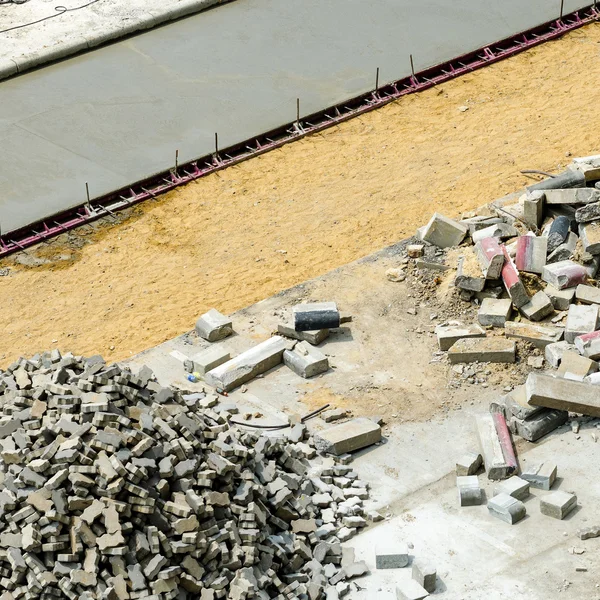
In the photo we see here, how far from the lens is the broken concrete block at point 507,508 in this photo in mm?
11453

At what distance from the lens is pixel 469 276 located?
1450 centimetres

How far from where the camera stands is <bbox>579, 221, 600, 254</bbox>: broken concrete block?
1434cm

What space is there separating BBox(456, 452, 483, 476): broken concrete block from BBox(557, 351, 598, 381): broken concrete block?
4.94 ft

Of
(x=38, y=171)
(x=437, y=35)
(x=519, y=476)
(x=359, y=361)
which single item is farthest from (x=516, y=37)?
(x=519, y=476)

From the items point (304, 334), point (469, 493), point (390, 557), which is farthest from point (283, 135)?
point (390, 557)

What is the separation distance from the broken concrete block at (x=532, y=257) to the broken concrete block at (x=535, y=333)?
836 millimetres

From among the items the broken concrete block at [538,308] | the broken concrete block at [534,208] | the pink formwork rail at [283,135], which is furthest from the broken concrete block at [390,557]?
the pink formwork rail at [283,135]

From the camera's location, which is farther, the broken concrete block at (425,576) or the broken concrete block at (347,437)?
the broken concrete block at (347,437)

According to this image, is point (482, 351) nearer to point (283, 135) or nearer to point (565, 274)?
point (565, 274)

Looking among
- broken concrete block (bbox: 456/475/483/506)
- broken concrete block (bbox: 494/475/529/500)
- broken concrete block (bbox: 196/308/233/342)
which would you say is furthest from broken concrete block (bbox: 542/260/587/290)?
broken concrete block (bbox: 196/308/233/342)

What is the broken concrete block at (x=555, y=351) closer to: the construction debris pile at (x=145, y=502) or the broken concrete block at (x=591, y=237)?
the broken concrete block at (x=591, y=237)

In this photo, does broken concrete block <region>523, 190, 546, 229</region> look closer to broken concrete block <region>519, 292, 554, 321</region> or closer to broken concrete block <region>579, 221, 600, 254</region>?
broken concrete block <region>579, 221, 600, 254</region>

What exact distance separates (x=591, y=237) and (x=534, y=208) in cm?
98

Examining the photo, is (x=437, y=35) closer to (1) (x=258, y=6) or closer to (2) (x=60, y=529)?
(1) (x=258, y=6)
